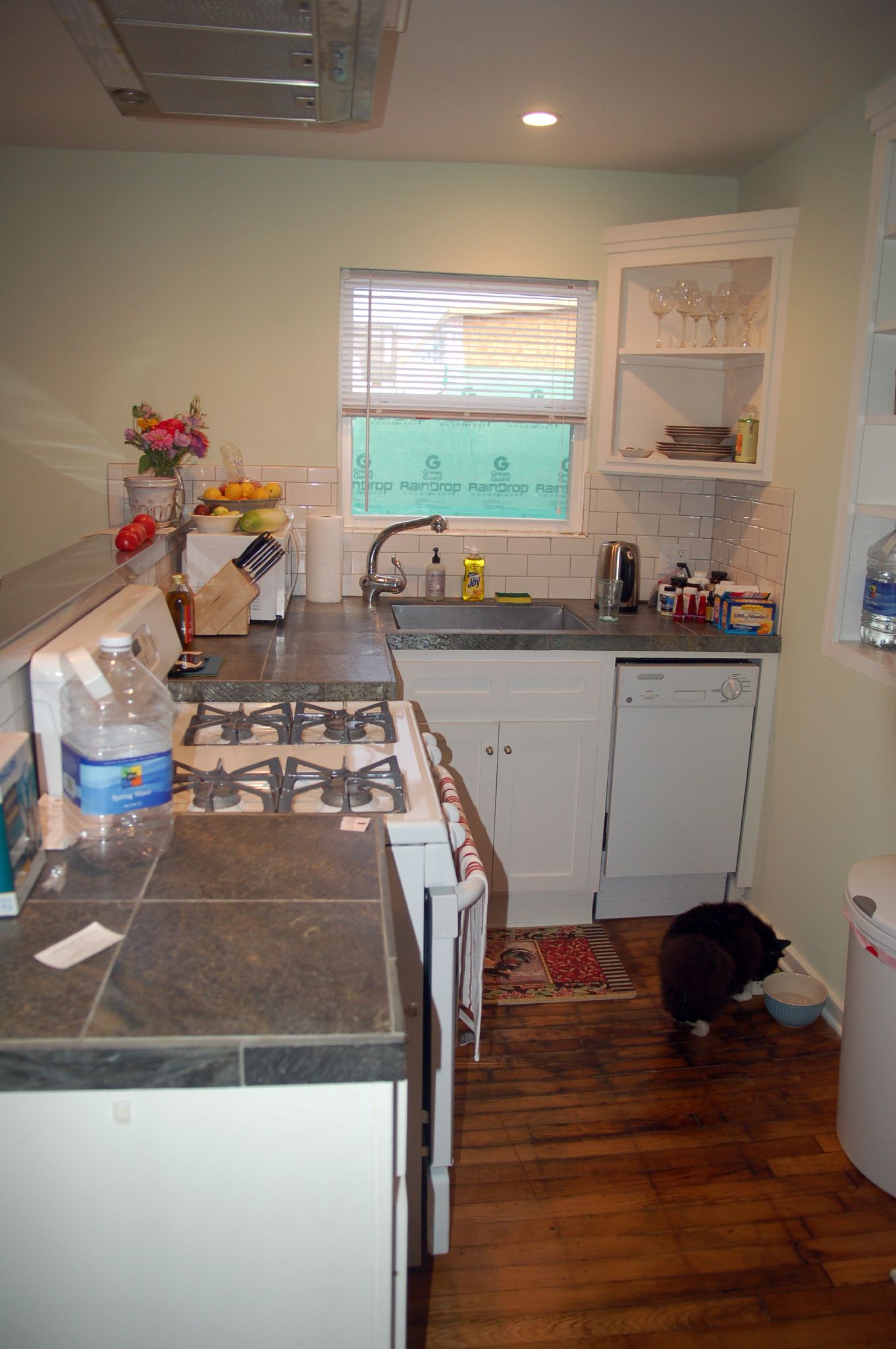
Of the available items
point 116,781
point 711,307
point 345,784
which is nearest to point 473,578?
point 711,307

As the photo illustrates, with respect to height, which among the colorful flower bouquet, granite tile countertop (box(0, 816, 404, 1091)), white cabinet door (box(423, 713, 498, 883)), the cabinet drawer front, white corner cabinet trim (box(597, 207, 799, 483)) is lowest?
white cabinet door (box(423, 713, 498, 883))

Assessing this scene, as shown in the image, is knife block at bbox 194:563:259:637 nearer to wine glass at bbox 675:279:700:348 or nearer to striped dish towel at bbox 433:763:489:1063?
striped dish towel at bbox 433:763:489:1063

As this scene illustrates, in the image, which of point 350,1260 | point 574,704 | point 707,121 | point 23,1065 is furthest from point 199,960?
point 707,121

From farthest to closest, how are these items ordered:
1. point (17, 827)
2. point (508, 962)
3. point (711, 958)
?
point (508, 962) → point (711, 958) → point (17, 827)

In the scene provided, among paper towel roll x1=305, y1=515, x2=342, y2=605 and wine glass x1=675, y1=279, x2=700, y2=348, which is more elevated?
wine glass x1=675, y1=279, x2=700, y2=348

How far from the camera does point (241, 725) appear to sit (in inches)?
82.3

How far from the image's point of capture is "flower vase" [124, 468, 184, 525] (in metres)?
3.09

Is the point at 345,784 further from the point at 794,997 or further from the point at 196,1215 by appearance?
the point at 794,997

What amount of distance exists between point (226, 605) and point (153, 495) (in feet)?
1.49

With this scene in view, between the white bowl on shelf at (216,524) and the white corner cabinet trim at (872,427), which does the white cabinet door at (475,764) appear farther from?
the white corner cabinet trim at (872,427)

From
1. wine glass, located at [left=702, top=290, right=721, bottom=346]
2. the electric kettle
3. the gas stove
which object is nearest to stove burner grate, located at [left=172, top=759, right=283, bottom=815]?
the gas stove

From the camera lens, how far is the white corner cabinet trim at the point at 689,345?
Answer: 3.18 meters

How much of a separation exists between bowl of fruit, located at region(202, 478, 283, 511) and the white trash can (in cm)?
211

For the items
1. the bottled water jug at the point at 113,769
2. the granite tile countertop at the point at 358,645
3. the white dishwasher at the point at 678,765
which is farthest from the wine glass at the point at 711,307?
the bottled water jug at the point at 113,769
